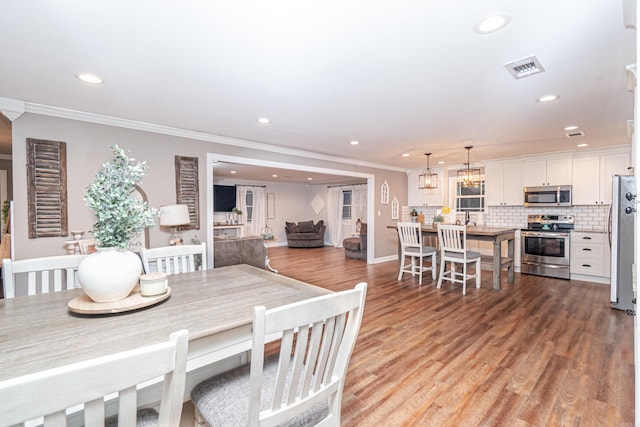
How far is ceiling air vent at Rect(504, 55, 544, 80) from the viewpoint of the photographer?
6.80ft

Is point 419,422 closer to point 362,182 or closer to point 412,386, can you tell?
point 412,386

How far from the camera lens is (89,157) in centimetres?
335

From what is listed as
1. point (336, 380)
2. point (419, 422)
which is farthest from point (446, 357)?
point (336, 380)

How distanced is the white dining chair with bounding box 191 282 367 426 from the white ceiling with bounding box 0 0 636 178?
4.81 feet

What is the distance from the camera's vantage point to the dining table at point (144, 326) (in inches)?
38.5

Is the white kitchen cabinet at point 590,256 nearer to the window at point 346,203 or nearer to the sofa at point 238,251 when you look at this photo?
the sofa at point 238,251

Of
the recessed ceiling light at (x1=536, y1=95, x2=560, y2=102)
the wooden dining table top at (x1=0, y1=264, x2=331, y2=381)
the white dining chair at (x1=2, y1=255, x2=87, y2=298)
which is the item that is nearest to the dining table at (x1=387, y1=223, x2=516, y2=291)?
the recessed ceiling light at (x1=536, y1=95, x2=560, y2=102)

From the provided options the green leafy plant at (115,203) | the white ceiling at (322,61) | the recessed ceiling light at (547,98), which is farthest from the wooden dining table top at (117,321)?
the recessed ceiling light at (547,98)

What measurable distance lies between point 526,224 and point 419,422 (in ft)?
18.0

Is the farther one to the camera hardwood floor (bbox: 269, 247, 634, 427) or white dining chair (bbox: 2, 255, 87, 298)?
hardwood floor (bbox: 269, 247, 634, 427)

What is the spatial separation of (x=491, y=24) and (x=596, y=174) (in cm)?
505

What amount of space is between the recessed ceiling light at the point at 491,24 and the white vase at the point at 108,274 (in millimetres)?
2201

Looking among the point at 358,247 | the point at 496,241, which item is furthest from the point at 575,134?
the point at 358,247

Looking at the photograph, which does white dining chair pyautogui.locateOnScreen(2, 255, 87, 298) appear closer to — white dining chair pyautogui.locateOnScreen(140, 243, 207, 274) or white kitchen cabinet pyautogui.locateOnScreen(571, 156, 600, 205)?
white dining chair pyautogui.locateOnScreen(140, 243, 207, 274)
